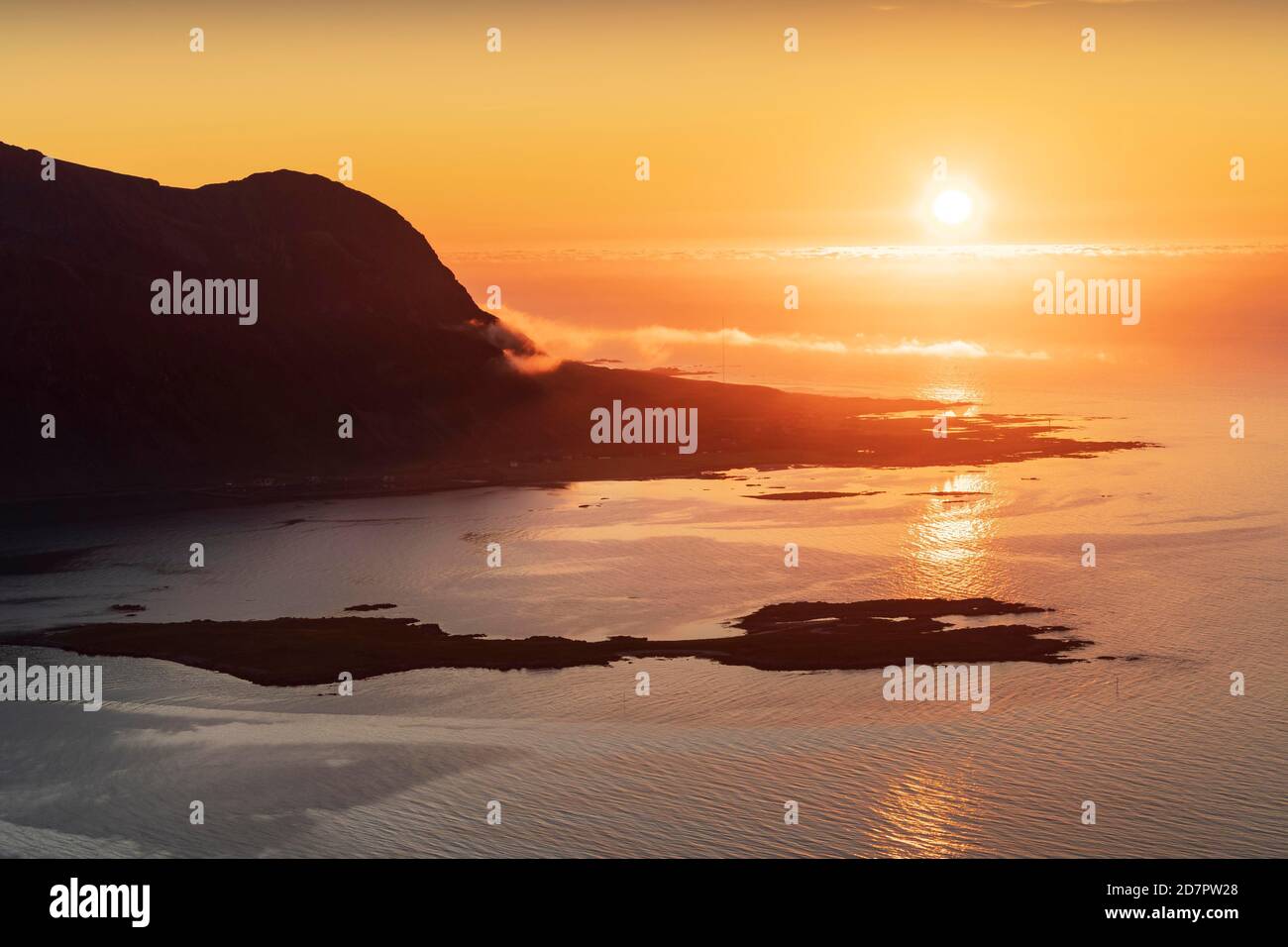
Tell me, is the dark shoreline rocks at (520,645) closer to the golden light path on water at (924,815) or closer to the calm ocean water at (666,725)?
the calm ocean water at (666,725)

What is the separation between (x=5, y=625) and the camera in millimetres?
114125

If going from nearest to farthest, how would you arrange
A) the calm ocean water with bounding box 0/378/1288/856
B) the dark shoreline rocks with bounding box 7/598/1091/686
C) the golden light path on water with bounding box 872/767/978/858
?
1. the golden light path on water with bounding box 872/767/978/858
2. the calm ocean water with bounding box 0/378/1288/856
3. the dark shoreline rocks with bounding box 7/598/1091/686

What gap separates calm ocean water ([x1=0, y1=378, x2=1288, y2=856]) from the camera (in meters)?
69.9

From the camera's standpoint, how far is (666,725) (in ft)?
284

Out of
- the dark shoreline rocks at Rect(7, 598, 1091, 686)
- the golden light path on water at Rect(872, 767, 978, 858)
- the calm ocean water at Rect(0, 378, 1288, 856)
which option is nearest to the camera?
the golden light path on water at Rect(872, 767, 978, 858)

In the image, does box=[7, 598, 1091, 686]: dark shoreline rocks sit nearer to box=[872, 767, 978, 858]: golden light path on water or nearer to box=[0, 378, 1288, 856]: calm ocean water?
box=[0, 378, 1288, 856]: calm ocean water

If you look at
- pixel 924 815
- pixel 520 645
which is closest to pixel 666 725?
pixel 924 815

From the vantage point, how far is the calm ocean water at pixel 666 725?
69938 millimetres

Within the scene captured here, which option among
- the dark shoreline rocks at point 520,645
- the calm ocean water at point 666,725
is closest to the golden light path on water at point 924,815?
the calm ocean water at point 666,725

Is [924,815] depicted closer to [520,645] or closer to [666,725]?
[666,725]

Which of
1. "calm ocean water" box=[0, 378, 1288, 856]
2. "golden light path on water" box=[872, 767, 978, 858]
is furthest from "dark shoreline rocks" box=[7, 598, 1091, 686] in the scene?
"golden light path on water" box=[872, 767, 978, 858]

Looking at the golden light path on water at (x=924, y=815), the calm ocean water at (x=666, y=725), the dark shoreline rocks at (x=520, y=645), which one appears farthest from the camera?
the dark shoreline rocks at (x=520, y=645)
